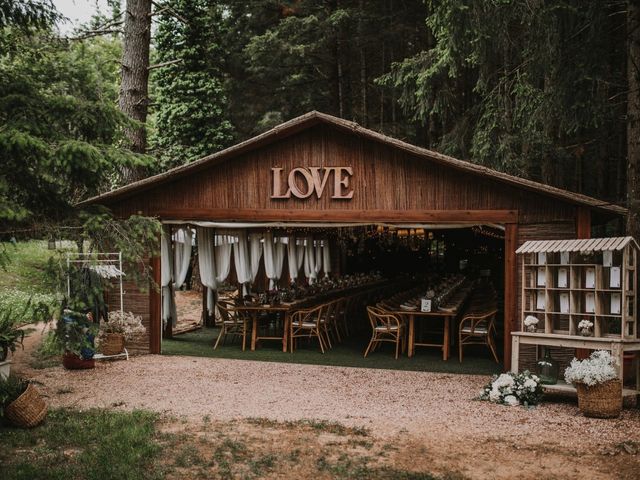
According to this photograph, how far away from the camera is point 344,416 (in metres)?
7.46

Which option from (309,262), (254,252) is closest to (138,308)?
(254,252)

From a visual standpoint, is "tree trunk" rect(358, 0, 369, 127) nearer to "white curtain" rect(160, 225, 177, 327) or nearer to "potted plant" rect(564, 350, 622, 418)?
"white curtain" rect(160, 225, 177, 327)

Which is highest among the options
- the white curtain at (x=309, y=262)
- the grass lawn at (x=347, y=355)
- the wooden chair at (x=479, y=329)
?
the white curtain at (x=309, y=262)

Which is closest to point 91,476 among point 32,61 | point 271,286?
point 32,61

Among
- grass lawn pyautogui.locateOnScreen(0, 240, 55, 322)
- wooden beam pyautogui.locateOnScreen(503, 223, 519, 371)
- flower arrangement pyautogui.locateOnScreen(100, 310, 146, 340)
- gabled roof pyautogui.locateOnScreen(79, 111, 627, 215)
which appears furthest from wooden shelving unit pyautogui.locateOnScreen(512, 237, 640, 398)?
grass lawn pyautogui.locateOnScreen(0, 240, 55, 322)

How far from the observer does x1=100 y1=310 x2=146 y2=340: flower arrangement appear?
1083 centimetres

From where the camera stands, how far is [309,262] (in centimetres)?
1795

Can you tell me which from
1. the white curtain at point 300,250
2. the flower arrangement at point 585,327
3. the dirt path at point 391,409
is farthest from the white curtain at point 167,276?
the flower arrangement at point 585,327

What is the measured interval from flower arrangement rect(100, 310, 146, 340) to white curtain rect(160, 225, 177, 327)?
1.05 m

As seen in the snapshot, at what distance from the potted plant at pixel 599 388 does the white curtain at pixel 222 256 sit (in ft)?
25.9

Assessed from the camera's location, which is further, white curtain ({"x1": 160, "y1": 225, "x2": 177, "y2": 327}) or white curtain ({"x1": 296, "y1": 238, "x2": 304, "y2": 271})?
white curtain ({"x1": 296, "y1": 238, "x2": 304, "y2": 271})

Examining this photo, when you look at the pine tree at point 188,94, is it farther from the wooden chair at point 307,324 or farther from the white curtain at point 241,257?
the wooden chair at point 307,324

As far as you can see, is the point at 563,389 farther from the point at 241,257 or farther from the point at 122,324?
the point at 241,257

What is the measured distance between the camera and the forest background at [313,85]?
5.55 m
